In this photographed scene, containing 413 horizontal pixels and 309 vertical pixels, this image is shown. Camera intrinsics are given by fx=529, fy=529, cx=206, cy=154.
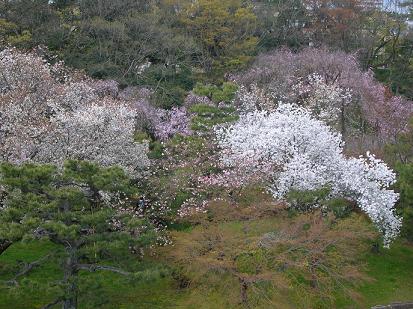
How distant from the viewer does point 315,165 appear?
1577cm

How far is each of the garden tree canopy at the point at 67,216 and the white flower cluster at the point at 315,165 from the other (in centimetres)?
520

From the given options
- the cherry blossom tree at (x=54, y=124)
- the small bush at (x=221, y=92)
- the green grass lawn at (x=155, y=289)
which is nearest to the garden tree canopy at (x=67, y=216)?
the green grass lawn at (x=155, y=289)

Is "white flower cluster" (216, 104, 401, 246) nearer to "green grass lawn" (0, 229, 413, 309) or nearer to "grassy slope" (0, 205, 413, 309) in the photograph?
"green grass lawn" (0, 229, 413, 309)

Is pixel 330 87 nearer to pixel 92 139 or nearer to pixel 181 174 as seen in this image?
pixel 181 174

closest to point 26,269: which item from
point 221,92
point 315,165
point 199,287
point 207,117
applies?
point 199,287

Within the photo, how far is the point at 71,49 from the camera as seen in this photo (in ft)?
85.0

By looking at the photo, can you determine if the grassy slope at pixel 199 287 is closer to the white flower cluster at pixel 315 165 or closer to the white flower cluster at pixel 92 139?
the white flower cluster at pixel 315 165

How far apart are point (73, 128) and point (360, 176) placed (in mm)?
8452

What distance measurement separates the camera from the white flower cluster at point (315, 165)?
50.1ft

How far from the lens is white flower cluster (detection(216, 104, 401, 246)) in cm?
1526

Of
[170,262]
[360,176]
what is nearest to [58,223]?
[170,262]

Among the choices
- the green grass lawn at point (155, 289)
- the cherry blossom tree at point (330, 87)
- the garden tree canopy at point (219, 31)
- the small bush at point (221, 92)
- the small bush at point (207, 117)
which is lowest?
the green grass lawn at point (155, 289)

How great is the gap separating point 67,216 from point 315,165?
791cm

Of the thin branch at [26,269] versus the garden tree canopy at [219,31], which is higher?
the garden tree canopy at [219,31]
